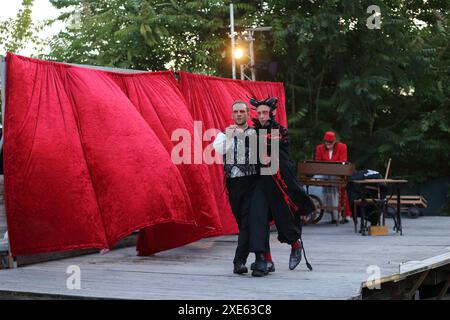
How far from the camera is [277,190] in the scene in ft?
20.5

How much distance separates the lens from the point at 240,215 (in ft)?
20.8

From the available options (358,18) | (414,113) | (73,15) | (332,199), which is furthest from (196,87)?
(73,15)

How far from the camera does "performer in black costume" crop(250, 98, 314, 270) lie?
20.4 feet

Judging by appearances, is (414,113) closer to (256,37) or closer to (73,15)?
(256,37)

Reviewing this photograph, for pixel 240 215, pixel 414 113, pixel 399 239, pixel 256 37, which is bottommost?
pixel 399 239

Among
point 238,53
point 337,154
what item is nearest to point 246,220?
point 337,154

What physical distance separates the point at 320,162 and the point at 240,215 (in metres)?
5.01

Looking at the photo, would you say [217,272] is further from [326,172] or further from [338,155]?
[338,155]

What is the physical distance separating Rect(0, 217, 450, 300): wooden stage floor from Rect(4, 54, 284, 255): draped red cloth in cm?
30

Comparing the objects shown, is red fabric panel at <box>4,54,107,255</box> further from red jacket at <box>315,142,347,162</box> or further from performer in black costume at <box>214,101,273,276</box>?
red jacket at <box>315,142,347,162</box>

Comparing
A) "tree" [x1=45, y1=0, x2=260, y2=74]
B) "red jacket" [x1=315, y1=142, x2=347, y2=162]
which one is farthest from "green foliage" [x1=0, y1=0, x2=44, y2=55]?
"red jacket" [x1=315, y1=142, x2=347, y2=162]

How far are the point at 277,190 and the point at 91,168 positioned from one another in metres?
1.85

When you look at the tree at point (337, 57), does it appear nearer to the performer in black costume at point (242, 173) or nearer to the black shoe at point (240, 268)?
the performer in black costume at point (242, 173)

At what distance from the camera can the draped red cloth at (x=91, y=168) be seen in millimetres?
6734
